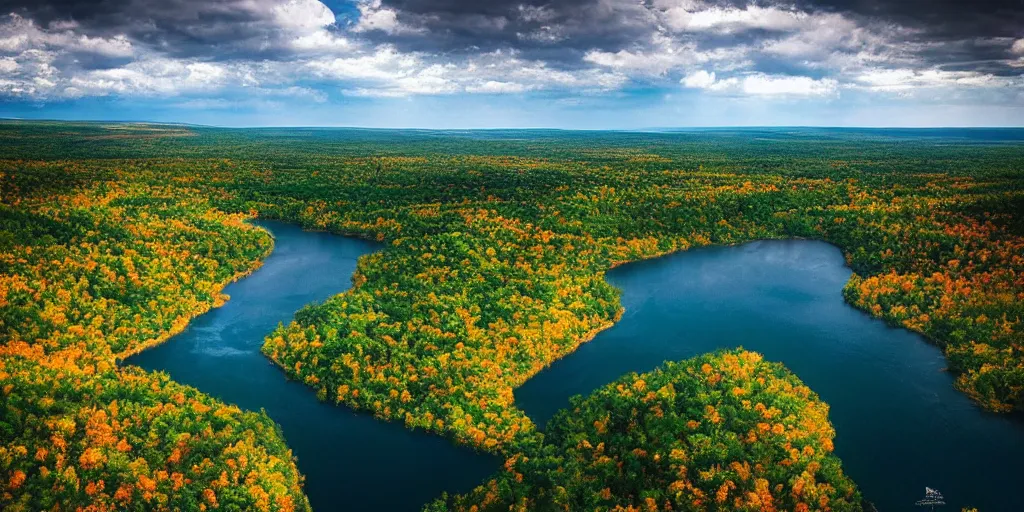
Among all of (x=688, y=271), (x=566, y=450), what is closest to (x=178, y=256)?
(x=566, y=450)

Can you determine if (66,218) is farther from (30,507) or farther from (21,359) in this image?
(30,507)

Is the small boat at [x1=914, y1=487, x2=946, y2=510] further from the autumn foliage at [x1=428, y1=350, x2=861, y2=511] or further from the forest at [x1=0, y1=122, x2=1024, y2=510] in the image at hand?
the forest at [x1=0, y1=122, x2=1024, y2=510]

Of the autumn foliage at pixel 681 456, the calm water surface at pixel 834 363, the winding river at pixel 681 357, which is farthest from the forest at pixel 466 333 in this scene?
the calm water surface at pixel 834 363

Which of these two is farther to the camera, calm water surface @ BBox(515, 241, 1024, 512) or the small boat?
calm water surface @ BBox(515, 241, 1024, 512)

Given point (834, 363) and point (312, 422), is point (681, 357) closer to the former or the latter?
point (834, 363)

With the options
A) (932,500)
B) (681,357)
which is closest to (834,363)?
(681,357)

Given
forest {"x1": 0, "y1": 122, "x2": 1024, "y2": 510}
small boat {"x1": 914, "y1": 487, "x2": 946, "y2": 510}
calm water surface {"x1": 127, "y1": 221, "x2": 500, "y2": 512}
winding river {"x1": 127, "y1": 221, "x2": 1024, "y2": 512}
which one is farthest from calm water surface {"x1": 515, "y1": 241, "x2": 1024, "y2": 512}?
calm water surface {"x1": 127, "y1": 221, "x2": 500, "y2": 512}

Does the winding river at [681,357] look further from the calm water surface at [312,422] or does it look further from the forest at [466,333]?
the forest at [466,333]
